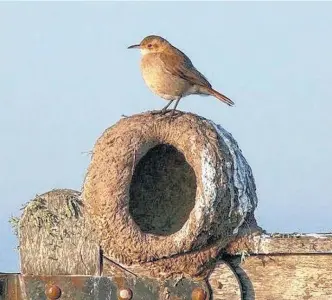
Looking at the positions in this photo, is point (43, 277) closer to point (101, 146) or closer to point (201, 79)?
point (101, 146)

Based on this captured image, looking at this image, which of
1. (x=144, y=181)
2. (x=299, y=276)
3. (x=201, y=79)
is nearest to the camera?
(x=299, y=276)

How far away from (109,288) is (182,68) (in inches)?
117

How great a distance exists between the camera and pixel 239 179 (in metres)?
5.54

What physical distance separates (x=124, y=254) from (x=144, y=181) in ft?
2.73

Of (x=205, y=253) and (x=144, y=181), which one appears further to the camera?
(x=144, y=181)

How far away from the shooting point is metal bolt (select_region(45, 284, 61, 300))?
5301mm

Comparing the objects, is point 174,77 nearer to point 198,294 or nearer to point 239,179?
point 239,179

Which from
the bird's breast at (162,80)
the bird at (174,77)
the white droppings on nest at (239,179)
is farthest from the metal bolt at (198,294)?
the bird's breast at (162,80)

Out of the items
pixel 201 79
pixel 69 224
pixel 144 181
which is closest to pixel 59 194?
pixel 69 224

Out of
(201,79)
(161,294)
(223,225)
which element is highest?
(201,79)

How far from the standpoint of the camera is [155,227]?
6078 mm

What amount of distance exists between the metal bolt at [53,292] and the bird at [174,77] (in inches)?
99.3

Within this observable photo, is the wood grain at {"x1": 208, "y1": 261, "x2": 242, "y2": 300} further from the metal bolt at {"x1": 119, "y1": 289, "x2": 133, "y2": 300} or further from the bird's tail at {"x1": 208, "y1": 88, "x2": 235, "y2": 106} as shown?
the bird's tail at {"x1": 208, "y1": 88, "x2": 235, "y2": 106}

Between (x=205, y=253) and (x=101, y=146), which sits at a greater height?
(x=101, y=146)
